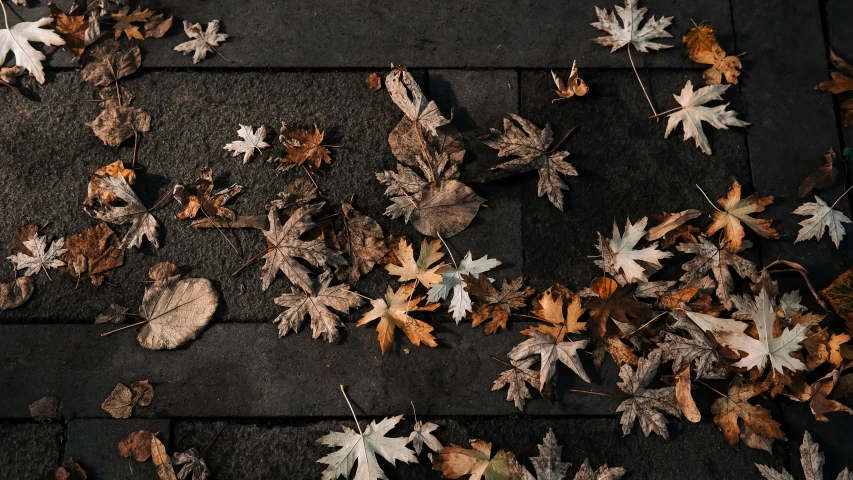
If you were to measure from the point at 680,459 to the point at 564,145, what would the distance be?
62.0 inches

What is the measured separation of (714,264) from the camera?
113 inches

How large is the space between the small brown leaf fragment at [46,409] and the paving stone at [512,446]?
57 cm

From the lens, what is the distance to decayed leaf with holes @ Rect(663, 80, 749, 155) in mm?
3041

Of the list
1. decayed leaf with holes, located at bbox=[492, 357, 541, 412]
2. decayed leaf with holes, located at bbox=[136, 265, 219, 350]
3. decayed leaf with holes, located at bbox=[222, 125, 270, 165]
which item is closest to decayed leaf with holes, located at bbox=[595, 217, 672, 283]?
decayed leaf with holes, located at bbox=[492, 357, 541, 412]

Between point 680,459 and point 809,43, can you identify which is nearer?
point 680,459

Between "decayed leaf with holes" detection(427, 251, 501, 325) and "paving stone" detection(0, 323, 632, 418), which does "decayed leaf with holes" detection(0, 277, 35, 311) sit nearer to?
"paving stone" detection(0, 323, 632, 418)

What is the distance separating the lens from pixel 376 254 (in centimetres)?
291

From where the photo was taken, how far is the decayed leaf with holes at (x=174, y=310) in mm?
2885

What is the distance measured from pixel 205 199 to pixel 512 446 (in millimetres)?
1888

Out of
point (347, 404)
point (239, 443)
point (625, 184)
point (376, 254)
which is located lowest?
point (239, 443)

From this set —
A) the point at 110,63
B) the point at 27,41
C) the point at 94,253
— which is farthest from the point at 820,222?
the point at 27,41

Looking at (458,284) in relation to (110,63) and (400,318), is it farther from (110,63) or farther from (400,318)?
(110,63)

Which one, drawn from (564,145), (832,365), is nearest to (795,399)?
(832,365)

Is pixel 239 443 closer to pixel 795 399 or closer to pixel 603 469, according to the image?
pixel 603 469
